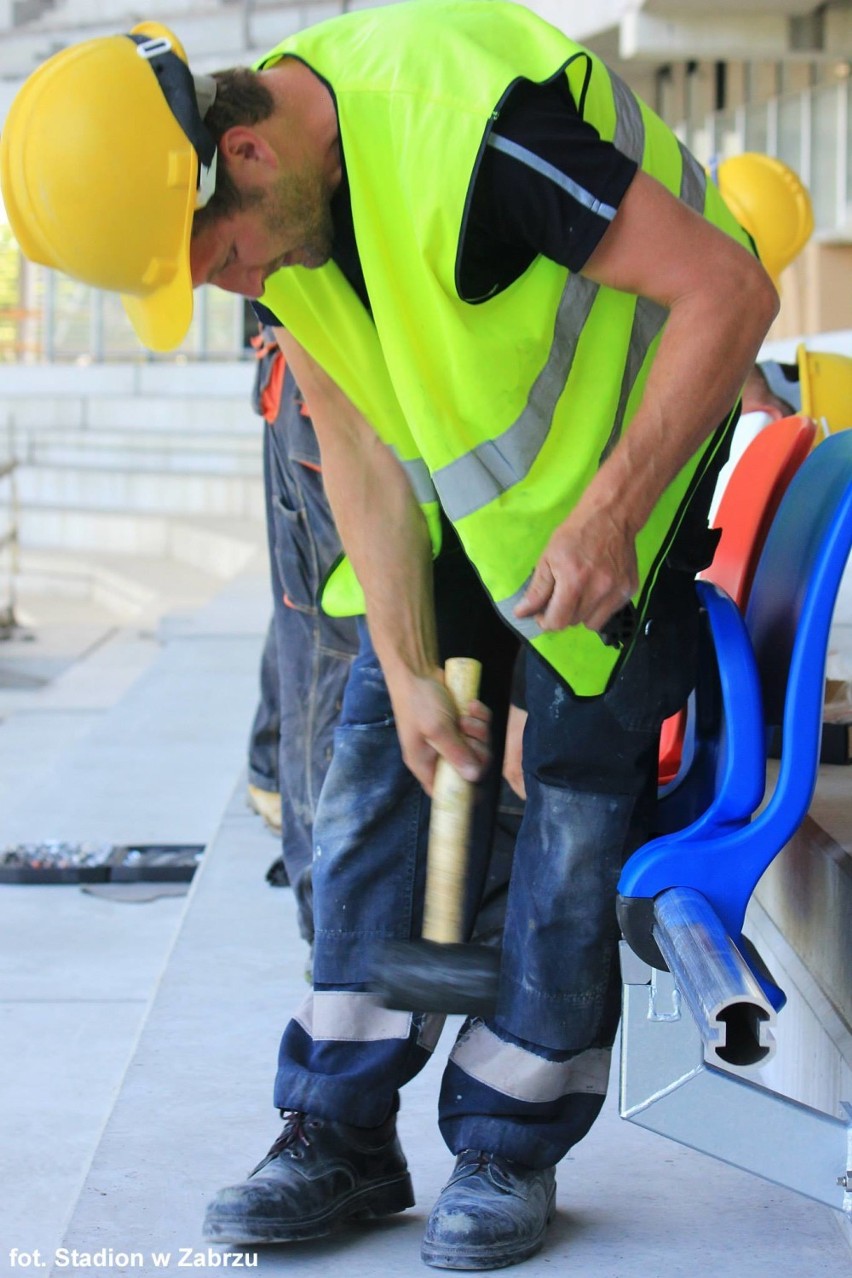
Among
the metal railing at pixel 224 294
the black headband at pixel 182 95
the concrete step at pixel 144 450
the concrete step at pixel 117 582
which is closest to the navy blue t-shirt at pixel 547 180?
the black headband at pixel 182 95

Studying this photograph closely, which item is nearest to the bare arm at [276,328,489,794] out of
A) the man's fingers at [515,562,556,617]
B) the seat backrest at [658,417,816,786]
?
the man's fingers at [515,562,556,617]

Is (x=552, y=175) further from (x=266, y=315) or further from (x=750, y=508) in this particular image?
(x=750, y=508)

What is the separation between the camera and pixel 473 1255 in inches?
76.8

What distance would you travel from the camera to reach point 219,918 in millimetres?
3521

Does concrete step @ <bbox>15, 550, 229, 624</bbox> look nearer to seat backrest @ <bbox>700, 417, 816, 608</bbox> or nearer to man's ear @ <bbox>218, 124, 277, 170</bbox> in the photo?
seat backrest @ <bbox>700, 417, 816, 608</bbox>

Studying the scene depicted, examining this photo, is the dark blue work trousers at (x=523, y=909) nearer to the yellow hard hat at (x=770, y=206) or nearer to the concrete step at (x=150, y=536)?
the yellow hard hat at (x=770, y=206)

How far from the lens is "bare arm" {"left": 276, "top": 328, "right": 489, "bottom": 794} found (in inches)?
82.8

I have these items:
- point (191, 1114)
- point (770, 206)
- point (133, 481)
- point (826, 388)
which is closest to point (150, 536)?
point (133, 481)

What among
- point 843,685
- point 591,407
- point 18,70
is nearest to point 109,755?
point 843,685

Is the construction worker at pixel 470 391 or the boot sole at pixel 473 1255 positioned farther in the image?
the boot sole at pixel 473 1255

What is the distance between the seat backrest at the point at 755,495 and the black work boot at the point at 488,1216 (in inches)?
33.8

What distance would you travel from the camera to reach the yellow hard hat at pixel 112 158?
72.6 inches

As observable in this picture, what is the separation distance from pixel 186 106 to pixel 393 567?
65 centimetres

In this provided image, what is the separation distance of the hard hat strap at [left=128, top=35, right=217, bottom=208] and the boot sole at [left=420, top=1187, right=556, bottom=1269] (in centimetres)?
128
